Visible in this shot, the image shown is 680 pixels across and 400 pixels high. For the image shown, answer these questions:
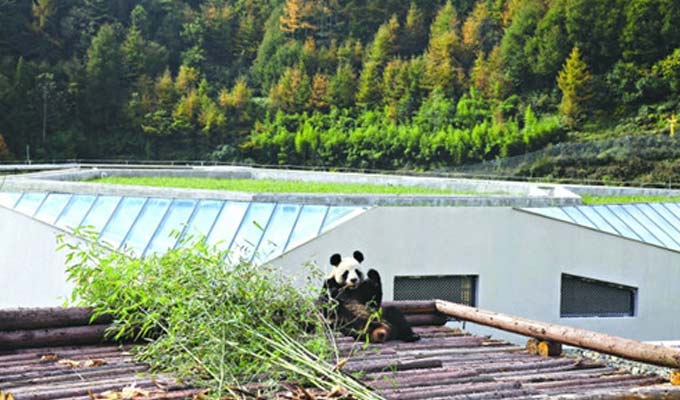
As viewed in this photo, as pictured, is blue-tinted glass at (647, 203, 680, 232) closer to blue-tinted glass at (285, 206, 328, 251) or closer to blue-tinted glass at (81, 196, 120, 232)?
blue-tinted glass at (285, 206, 328, 251)

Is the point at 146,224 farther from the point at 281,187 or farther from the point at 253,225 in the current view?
the point at 281,187

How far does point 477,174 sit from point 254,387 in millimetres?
36253

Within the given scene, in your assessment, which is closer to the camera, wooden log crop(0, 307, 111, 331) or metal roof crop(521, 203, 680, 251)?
wooden log crop(0, 307, 111, 331)

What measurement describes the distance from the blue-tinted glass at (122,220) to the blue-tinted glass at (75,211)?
684 millimetres

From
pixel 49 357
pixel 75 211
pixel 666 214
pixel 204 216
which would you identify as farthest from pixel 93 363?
pixel 666 214

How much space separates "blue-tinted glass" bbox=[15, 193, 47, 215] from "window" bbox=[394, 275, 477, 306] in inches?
288

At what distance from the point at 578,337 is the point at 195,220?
10986 mm

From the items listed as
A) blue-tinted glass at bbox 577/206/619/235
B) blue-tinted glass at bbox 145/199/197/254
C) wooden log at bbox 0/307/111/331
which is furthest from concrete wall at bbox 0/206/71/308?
wooden log at bbox 0/307/111/331

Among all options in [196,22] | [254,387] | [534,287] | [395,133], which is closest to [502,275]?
[534,287]

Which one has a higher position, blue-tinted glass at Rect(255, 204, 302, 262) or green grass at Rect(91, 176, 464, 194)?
green grass at Rect(91, 176, 464, 194)

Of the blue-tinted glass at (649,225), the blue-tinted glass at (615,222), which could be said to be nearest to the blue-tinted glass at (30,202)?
the blue-tinted glass at (615,222)

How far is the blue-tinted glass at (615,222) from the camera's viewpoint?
18878 mm

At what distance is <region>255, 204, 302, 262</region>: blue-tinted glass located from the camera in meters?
16.0

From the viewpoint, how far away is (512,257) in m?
17.9
